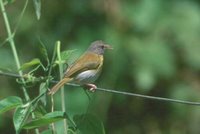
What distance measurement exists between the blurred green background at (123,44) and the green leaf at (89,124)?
3266mm

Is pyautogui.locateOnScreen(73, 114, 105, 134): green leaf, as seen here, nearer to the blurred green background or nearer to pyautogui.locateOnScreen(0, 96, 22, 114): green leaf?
pyautogui.locateOnScreen(0, 96, 22, 114): green leaf

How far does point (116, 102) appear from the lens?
658 centimetres

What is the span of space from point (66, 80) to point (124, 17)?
8.07 feet

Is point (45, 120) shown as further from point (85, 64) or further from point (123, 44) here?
point (123, 44)

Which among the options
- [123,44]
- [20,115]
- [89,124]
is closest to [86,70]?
[89,124]

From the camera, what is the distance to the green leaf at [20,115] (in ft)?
8.58

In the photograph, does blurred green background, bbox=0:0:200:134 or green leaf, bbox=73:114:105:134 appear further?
blurred green background, bbox=0:0:200:134

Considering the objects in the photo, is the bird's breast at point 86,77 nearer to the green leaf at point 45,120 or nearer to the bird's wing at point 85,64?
the bird's wing at point 85,64

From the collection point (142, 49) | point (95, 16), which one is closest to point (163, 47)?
point (142, 49)

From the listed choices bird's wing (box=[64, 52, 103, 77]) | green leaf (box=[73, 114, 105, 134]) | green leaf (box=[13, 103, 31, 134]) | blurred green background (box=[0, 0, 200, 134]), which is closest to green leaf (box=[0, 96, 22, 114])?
green leaf (box=[13, 103, 31, 134])

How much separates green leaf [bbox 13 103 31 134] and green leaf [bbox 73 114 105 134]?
232mm

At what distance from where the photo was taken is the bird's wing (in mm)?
4159

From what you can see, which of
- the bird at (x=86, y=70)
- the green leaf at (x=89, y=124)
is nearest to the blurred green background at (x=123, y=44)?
the bird at (x=86, y=70)

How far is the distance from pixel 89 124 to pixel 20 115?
10.7 inches
